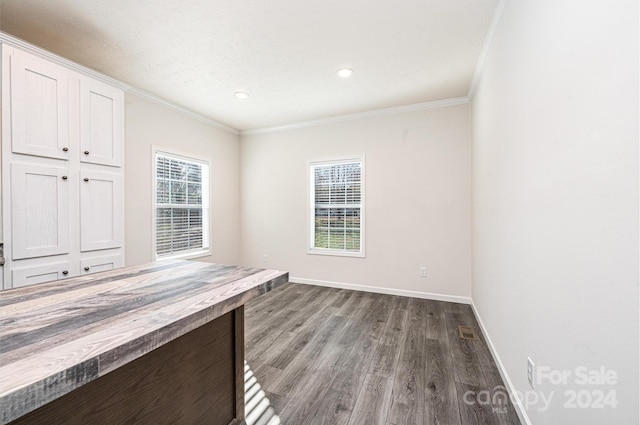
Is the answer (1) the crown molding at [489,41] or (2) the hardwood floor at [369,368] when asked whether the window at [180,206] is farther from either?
(1) the crown molding at [489,41]

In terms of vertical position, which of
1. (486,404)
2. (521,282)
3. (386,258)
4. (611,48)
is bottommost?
(486,404)

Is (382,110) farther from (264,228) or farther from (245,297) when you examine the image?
(245,297)

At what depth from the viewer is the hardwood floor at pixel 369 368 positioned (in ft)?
5.32

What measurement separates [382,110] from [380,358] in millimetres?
3192

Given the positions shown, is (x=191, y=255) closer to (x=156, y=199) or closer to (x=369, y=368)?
(x=156, y=199)

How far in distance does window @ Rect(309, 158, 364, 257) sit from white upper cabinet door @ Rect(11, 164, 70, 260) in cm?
298

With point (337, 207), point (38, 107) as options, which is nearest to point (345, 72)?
point (337, 207)

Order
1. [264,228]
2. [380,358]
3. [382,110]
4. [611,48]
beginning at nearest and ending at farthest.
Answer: [611,48]
[380,358]
[382,110]
[264,228]

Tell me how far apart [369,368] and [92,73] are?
3427mm

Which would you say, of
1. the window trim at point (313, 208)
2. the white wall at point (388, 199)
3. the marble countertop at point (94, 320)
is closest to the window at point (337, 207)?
the window trim at point (313, 208)

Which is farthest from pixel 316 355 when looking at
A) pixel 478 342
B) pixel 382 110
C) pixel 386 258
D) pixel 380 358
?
pixel 382 110

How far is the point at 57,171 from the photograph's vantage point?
2.15 meters

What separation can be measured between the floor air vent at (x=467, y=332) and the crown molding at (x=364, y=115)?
2730mm

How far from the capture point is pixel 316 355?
7.44 ft
